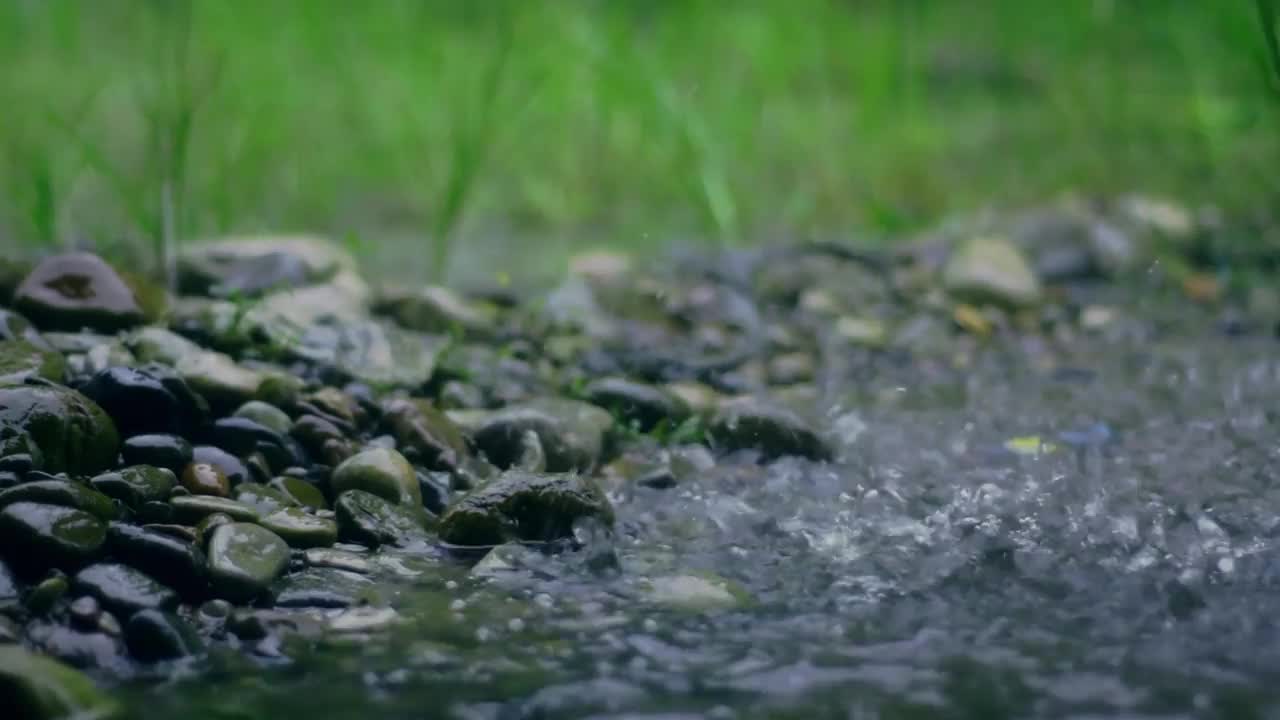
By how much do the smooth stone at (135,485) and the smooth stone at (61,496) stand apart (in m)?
0.08

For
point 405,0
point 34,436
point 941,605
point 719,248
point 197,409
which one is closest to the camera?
point 941,605

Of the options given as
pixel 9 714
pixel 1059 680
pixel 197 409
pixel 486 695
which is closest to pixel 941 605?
pixel 1059 680

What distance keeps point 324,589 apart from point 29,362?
35.3 inches

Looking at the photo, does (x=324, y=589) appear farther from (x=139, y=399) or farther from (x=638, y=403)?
(x=638, y=403)

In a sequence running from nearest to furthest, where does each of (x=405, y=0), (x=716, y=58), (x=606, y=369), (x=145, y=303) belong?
(x=145, y=303)
(x=606, y=369)
(x=716, y=58)
(x=405, y=0)

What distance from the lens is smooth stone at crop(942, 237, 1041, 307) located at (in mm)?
4203

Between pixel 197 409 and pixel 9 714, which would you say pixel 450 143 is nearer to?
pixel 197 409

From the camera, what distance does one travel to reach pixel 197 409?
8.24ft

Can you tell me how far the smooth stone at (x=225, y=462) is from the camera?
236 cm

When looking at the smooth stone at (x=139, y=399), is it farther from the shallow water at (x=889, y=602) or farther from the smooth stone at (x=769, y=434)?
the smooth stone at (x=769, y=434)

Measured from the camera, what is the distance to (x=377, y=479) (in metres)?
2.42

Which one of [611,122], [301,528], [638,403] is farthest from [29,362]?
[611,122]

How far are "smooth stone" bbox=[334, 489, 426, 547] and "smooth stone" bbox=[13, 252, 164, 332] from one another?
2.93 feet

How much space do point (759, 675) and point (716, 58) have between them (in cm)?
411
